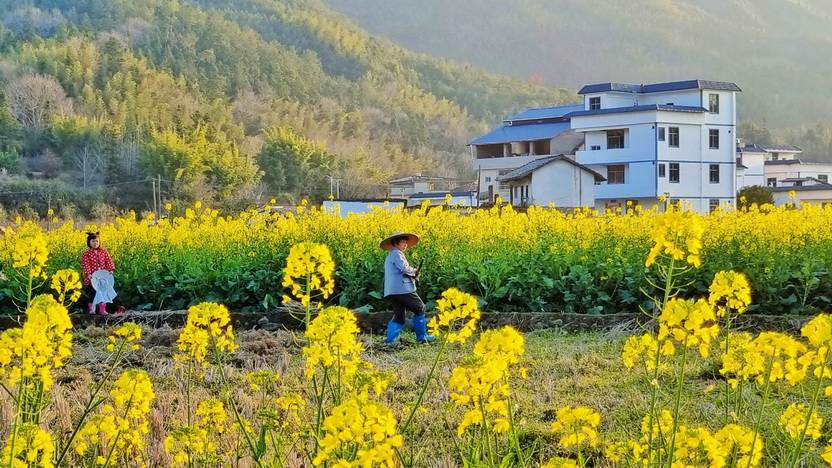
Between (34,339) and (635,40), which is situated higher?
(635,40)

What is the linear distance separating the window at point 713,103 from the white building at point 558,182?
876 cm

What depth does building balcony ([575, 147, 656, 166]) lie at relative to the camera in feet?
129

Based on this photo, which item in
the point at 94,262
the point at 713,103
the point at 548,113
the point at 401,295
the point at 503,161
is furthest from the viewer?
the point at 548,113

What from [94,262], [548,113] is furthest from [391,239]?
[548,113]

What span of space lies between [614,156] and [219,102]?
5609cm

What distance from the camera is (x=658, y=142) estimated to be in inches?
1543

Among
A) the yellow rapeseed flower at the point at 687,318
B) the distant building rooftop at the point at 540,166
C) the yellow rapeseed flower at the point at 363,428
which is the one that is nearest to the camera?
the yellow rapeseed flower at the point at 363,428

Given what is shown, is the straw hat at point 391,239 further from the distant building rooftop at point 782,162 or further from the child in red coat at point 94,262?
the distant building rooftop at point 782,162

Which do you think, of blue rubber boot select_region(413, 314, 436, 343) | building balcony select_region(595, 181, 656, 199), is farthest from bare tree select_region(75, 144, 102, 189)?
blue rubber boot select_region(413, 314, 436, 343)

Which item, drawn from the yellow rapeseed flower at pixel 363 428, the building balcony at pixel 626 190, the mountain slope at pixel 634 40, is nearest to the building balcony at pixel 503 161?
the building balcony at pixel 626 190

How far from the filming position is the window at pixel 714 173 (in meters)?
40.8

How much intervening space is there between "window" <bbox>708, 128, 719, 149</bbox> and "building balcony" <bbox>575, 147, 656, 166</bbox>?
12.2 feet

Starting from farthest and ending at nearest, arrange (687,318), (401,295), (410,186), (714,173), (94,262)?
(410,186) < (714,173) < (94,262) < (401,295) < (687,318)

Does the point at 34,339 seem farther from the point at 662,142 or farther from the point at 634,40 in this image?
the point at 634,40
